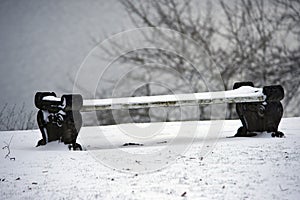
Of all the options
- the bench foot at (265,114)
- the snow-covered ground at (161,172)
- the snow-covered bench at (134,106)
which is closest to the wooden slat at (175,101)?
the snow-covered bench at (134,106)

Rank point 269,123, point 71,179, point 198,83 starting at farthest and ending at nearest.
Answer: point 198,83 < point 269,123 < point 71,179

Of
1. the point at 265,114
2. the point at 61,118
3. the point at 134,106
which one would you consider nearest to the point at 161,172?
the point at 134,106

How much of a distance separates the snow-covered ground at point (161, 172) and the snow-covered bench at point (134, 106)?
188mm

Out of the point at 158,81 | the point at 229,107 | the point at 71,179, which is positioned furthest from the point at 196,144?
the point at 158,81

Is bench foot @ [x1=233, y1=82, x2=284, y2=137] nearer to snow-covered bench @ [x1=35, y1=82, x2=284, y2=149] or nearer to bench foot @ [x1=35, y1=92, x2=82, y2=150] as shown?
snow-covered bench @ [x1=35, y1=82, x2=284, y2=149]

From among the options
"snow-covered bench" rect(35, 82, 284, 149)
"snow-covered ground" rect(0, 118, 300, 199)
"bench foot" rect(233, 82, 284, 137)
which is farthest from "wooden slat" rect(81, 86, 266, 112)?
"snow-covered ground" rect(0, 118, 300, 199)

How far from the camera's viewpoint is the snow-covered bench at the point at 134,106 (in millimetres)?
3523

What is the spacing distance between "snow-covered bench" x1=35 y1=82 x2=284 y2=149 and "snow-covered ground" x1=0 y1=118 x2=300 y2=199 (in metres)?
0.19

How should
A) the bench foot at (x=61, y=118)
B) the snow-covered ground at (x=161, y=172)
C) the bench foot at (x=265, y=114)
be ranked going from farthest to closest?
1. the bench foot at (x=265, y=114)
2. the bench foot at (x=61, y=118)
3. the snow-covered ground at (x=161, y=172)

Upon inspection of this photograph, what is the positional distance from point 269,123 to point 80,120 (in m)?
2.15

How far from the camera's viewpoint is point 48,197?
1881 millimetres

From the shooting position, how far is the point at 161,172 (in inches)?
90.9

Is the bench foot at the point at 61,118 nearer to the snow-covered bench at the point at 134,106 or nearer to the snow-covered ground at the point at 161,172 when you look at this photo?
the snow-covered bench at the point at 134,106

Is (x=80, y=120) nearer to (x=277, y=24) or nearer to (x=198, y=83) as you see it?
(x=198, y=83)
